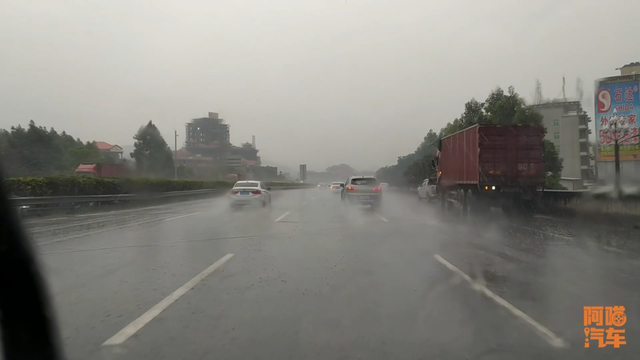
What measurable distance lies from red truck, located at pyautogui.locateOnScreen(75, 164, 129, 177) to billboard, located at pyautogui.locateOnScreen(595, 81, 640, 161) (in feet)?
104

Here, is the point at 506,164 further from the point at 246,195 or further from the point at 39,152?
the point at 39,152

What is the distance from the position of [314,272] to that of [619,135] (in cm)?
3357

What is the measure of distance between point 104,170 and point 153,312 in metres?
26.7

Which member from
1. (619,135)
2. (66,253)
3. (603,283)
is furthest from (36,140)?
(619,135)

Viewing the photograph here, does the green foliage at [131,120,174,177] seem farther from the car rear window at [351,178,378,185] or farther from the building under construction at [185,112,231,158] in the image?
the building under construction at [185,112,231,158]

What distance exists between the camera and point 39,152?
86.0ft

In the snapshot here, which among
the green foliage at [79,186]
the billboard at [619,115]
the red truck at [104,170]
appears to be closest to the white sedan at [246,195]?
the red truck at [104,170]

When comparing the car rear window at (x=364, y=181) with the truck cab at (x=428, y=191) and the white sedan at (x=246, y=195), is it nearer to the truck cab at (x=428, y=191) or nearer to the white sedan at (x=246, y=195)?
the truck cab at (x=428, y=191)

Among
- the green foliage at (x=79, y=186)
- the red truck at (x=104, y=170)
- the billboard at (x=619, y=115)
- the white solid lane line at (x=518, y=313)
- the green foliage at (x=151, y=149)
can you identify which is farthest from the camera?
the green foliage at (x=151, y=149)

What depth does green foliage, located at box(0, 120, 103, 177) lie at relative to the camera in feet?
67.6

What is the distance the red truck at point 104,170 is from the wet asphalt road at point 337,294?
53.8ft

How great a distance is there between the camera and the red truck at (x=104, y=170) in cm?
2883

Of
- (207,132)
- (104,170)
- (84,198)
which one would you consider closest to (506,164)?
(84,198)

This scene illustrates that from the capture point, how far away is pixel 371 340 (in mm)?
5023
